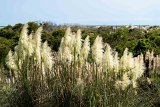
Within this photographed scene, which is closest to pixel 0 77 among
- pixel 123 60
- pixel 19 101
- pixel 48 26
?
pixel 19 101

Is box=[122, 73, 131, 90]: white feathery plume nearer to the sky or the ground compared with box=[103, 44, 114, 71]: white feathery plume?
nearer to the ground

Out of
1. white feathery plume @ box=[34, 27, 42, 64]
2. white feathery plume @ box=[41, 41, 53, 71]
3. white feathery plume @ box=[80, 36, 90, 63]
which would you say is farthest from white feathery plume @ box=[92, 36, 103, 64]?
white feathery plume @ box=[34, 27, 42, 64]

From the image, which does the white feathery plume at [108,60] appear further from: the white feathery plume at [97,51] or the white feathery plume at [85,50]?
the white feathery plume at [85,50]

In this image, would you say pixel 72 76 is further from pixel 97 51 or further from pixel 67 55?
pixel 97 51

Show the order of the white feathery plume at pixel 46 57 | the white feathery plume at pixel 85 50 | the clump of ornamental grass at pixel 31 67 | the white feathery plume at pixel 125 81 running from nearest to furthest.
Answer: the white feathery plume at pixel 125 81 < the white feathery plume at pixel 85 50 < the clump of ornamental grass at pixel 31 67 < the white feathery plume at pixel 46 57

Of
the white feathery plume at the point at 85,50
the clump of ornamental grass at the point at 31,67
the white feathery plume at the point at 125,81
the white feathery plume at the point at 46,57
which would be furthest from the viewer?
the white feathery plume at the point at 46,57

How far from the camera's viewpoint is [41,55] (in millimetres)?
8062

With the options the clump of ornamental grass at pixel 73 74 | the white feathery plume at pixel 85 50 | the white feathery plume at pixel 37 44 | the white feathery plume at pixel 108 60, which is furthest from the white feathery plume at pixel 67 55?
the white feathery plume at pixel 108 60

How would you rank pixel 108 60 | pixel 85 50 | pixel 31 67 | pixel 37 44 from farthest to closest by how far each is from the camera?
pixel 31 67
pixel 37 44
pixel 85 50
pixel 108 60

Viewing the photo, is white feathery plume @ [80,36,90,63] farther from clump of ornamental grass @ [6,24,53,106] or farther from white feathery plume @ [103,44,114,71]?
clump of ornamental grass @ [6,24,53,106]

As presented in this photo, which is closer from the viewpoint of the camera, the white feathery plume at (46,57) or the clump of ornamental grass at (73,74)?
the clump of ornamental grass at (73,74)

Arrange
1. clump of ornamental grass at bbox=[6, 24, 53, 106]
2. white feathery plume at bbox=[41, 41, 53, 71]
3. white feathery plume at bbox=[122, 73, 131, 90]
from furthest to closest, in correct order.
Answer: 1. white feathery plume at bbox=[41, 41, 53, 71]
2. clump of ornamental grass at bbox=[6, 24, 53, 106]
3. white feathery plume at bbox=[122, 73, 131, 90]

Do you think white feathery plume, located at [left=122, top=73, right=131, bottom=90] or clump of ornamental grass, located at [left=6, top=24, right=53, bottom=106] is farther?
clump of ornamental grass, located at [left=6, top=24, right=53, bottom=106]

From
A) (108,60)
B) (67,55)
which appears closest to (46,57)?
(67,55)
